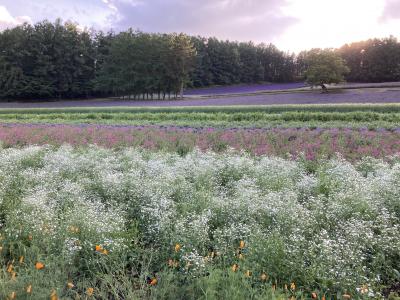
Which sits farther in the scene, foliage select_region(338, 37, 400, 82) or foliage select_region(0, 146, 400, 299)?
foliage select_region(338, 37, 400, 82)

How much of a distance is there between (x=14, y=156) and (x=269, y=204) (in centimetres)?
783

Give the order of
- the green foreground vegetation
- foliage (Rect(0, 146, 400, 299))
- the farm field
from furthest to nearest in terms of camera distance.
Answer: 1. the farm field
2. the green foreground vegetation
3. foliage (Rect(0, 146, 400, 299))

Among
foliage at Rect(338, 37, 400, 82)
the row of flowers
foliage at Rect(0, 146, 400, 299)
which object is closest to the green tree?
foliage at Rect(338, 37, 400, 82)

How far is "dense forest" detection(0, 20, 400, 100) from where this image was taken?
211 ft

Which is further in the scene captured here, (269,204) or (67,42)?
(67,42)

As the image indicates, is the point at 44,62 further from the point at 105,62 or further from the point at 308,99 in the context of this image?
the point at 308,99

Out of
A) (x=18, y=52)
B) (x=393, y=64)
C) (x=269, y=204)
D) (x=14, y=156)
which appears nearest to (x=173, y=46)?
(x=18, y=52)

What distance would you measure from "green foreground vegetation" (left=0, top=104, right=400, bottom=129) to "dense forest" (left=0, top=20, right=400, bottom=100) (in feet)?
93.8

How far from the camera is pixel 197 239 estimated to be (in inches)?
187

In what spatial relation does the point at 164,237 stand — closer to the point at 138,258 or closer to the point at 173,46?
the point at 138,258

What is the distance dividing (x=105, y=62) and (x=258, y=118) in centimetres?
5290

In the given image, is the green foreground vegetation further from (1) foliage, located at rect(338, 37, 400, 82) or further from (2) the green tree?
(1) foliage, located at rect(338, 37, 400, 82)

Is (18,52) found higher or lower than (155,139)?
higher

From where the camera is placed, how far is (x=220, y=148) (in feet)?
42.3
